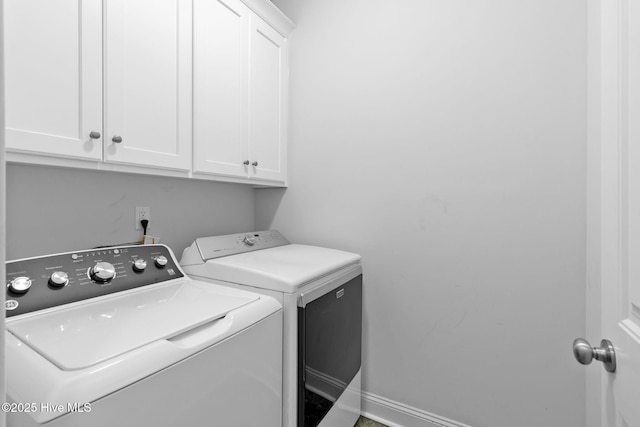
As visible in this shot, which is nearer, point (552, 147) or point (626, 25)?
point (626, 25)

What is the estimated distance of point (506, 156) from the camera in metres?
1.42

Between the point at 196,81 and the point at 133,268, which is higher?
the point at 196,81

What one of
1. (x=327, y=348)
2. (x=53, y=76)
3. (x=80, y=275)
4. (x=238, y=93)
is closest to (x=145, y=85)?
(x=53, y=76)

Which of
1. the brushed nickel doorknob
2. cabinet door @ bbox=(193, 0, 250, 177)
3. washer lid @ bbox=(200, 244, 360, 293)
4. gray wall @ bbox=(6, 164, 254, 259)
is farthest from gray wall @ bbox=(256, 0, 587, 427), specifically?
the brushed nickel doorknob

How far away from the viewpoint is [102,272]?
103cm

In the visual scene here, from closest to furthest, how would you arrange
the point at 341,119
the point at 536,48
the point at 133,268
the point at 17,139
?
the point at 17,139
the point at 133,268
the point at 536,48
the point at 341,119

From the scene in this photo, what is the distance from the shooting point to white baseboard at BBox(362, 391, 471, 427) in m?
1.58

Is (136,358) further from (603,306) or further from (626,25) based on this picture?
(626,25)

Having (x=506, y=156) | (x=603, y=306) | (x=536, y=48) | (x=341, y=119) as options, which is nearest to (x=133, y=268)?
(x=341, y=119)

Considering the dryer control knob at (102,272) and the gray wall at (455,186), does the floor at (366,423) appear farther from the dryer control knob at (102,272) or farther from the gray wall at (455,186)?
the dryer control knob at (102,272)

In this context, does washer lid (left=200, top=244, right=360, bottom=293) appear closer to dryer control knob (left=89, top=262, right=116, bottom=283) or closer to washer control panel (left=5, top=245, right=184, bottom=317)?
washer control panel (left=5, top=245, right=184, bottom=317)

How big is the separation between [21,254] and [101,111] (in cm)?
60

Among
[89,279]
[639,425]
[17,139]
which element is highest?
[17,139]

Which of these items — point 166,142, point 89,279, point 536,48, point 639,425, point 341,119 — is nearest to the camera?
point 639,425
